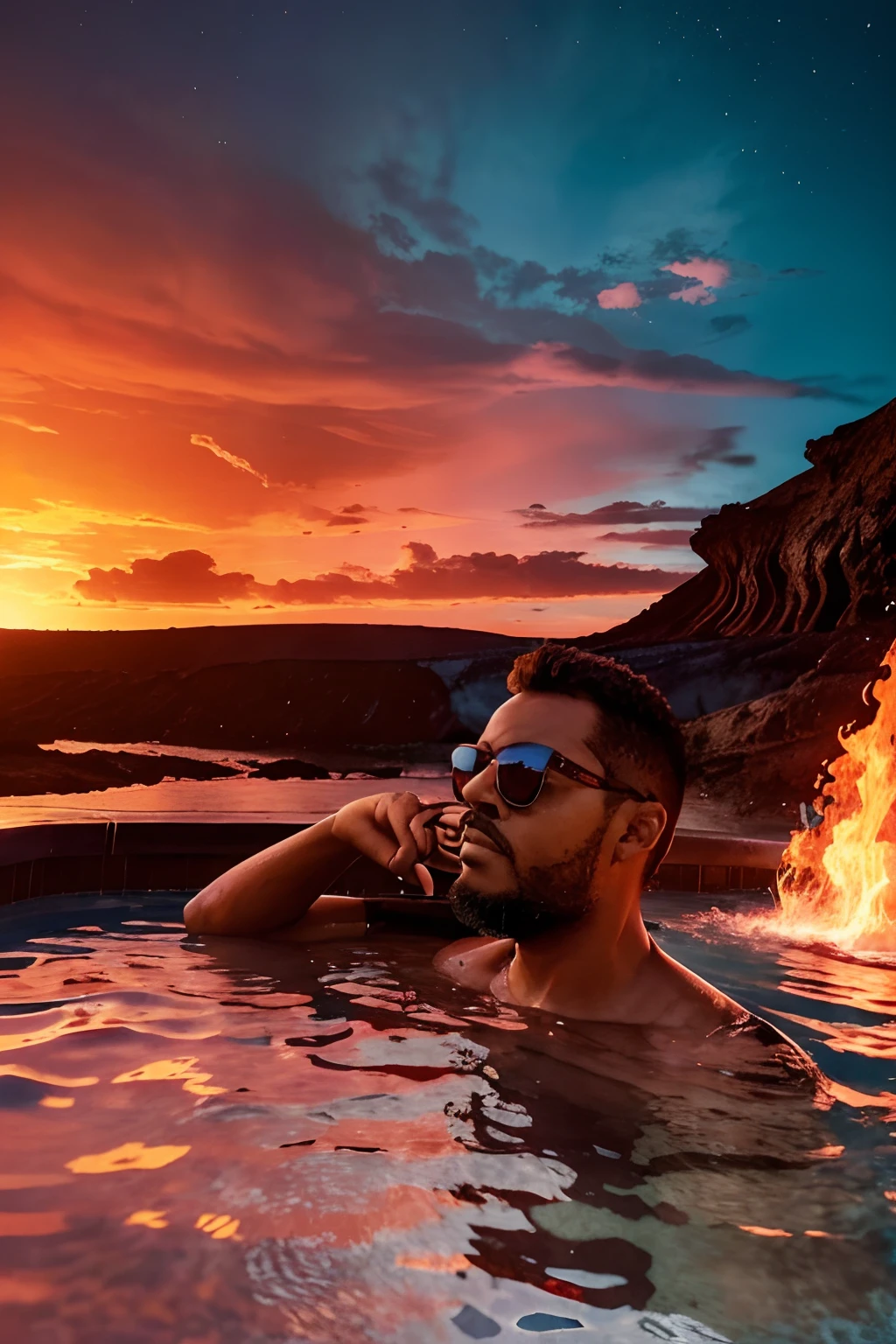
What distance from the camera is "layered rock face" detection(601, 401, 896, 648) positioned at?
24031 mm

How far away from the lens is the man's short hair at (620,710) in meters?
2.83

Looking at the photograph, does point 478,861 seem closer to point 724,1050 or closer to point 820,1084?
point 724,1050

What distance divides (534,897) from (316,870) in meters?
1.20

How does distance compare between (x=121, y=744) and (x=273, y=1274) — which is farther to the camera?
(x=121, y=744)

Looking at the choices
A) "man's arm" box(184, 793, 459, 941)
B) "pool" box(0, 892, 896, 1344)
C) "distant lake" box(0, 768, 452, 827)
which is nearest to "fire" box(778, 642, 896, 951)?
"pool" box(0, 892, 896, 1344)

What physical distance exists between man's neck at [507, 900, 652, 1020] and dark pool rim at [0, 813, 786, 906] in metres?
3.04

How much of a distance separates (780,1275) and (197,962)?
257 centimetres

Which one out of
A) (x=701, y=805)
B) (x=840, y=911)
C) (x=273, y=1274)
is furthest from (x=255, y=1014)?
(x=701, y=805)

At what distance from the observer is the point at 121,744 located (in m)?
22.5

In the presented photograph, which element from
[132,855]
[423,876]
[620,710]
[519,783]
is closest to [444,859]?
[423,876]

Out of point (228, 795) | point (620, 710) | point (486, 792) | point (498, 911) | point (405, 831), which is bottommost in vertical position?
point (228, 795)

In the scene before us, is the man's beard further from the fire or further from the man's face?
the fire

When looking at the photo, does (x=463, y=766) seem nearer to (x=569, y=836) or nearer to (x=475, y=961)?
(x=569, y=836)

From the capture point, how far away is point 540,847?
276cm
